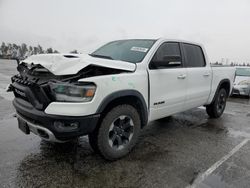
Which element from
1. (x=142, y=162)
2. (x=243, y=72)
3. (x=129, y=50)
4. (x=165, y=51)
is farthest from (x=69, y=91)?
(x=243, y=72)

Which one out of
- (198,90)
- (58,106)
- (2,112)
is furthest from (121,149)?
(2,112)

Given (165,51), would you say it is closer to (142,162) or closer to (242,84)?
(142,162)

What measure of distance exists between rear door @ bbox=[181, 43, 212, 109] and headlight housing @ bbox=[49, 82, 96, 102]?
2469 mm

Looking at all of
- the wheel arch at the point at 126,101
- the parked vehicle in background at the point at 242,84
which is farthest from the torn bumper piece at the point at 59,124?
the parked vehicle in background at the point at 242,84

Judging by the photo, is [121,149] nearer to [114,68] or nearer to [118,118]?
[118,118]

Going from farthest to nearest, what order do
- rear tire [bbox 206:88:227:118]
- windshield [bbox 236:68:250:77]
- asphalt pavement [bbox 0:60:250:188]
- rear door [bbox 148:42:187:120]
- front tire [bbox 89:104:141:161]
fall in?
windshield [bbox 236:68:250:77], rear tire [bbox 206:88:227:118], rear door [bbox 148:42:187:120], front tire [bbox 89:104:141:161], asphalt pavement [bbox 0:60:250:188]

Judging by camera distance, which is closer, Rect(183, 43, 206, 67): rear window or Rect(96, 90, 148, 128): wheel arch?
Rect(96, 90, 148, 128): wheel arch

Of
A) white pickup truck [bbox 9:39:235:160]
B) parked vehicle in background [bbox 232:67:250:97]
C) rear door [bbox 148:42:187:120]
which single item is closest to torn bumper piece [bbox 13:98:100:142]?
white pickup truck [bbox 9:39:235:160]

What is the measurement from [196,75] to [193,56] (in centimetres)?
48

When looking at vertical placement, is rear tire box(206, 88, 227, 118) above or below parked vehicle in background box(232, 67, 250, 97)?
above

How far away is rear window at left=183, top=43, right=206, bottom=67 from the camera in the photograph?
4.61 metres

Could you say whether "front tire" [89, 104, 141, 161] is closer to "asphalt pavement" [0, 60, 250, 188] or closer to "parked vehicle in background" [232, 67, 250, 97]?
"asphalt pavement" [0, 60, 250, 188]

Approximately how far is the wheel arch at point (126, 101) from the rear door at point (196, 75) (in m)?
1.38

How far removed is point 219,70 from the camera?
558 cm
